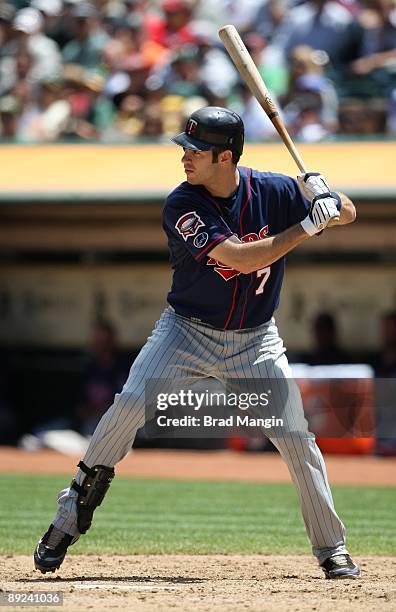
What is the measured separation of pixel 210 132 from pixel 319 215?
603 mm

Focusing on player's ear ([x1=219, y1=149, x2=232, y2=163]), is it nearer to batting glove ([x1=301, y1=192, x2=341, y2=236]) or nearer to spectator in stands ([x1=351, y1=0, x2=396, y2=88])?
batting glove ([x1=301, y1=192, x2=341, y2=236])

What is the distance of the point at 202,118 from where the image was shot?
4.62 metres

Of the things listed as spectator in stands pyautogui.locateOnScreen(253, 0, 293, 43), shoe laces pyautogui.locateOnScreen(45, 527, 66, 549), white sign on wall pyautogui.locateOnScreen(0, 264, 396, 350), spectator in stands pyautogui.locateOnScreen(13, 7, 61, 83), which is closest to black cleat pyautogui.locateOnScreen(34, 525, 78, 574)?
shoe laces pyautogui.locateOnScreen(45, 527, 66, 549)

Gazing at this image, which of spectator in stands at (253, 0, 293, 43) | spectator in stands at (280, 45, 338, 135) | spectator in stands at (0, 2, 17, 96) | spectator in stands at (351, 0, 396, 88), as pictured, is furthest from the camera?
spectator in stands at (0, 2, 17, 96)

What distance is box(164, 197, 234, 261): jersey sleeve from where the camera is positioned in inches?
175

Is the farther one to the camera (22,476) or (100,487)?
(22,476)

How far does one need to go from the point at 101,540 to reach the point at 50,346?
634cm

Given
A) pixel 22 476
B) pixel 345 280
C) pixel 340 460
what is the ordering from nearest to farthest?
pixel 22 476 < pixel 340 460 < pixel 345 280

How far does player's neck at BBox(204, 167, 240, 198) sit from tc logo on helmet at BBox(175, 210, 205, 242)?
177mm

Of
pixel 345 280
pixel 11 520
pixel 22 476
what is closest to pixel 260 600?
pixel 11 520

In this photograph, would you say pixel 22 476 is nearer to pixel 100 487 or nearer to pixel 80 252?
pixel 80 252

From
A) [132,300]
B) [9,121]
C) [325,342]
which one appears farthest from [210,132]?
[132,300]

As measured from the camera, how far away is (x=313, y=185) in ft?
14.8

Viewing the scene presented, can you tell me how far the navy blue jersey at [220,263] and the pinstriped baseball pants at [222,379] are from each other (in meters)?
0.07
